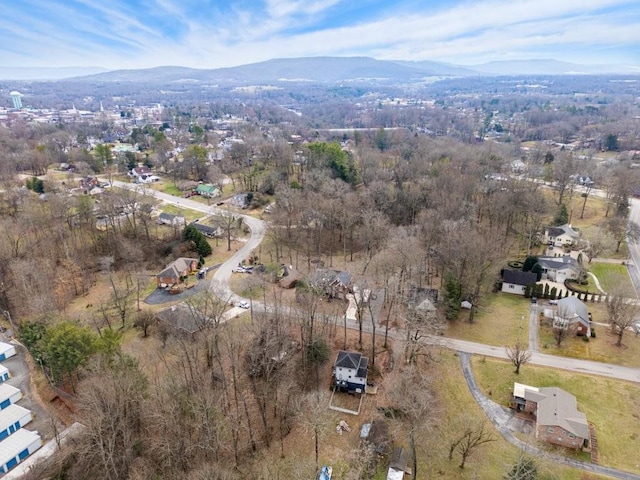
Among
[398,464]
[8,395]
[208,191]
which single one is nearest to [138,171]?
[208,191]

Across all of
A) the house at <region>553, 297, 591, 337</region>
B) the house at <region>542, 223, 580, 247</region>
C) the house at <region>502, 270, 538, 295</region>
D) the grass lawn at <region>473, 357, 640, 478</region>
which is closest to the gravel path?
the grass lawn at <region>473, 357, 640, 478</region>

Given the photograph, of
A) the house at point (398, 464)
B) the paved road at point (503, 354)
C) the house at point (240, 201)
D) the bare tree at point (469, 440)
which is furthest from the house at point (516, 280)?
the house at point (240, 201)

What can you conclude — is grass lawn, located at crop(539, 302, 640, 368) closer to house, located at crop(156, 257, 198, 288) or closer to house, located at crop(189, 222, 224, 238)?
house, located at crop(156, 257, 198, 288)

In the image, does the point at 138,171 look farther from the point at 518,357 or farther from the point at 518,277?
the point at 518,357

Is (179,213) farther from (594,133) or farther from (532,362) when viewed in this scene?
(594,133)

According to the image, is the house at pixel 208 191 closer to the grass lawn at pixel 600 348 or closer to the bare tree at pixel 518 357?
the bare tree at pixel 518 357

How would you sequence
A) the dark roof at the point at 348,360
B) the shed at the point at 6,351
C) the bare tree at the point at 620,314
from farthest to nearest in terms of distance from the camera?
the shed at the point at 6,351
the bare tree at the point at 620,314
the dark roof at the point at 348,360
